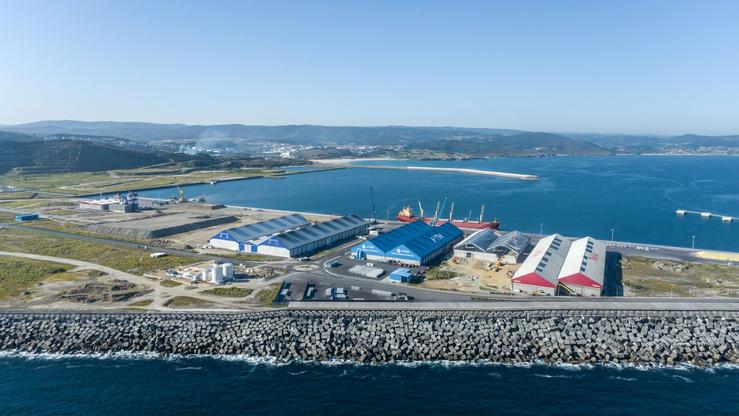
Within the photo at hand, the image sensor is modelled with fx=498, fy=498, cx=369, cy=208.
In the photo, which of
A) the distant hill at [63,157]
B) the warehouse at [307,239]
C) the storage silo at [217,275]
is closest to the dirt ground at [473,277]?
the warehouse at [307,239]

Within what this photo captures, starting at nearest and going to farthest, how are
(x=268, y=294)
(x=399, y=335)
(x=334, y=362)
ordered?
(x=334, y=362) → (x=399, y=335) → (x=268, y=294)

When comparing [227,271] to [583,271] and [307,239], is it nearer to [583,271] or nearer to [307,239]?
[307,239]

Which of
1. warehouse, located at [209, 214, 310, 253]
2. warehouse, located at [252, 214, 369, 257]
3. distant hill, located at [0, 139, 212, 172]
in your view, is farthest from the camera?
distant hill, located at [0, 139, 212, 172]

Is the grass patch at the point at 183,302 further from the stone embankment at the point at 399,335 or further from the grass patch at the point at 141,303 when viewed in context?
the stone embankment at the point at 399,335

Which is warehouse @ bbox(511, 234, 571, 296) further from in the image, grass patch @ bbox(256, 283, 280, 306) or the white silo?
the white silo

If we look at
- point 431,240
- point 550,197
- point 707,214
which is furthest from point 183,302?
point 550,197

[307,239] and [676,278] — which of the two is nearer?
[676,278]

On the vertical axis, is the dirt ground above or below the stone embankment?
above

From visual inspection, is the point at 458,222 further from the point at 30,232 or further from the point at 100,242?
the point at 30,232

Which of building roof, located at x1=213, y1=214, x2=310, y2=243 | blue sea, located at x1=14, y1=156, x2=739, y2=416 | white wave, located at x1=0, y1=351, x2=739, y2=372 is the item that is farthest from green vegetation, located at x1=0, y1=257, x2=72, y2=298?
building roof, located at x1=213, y1=214, x2=310, y2=243
